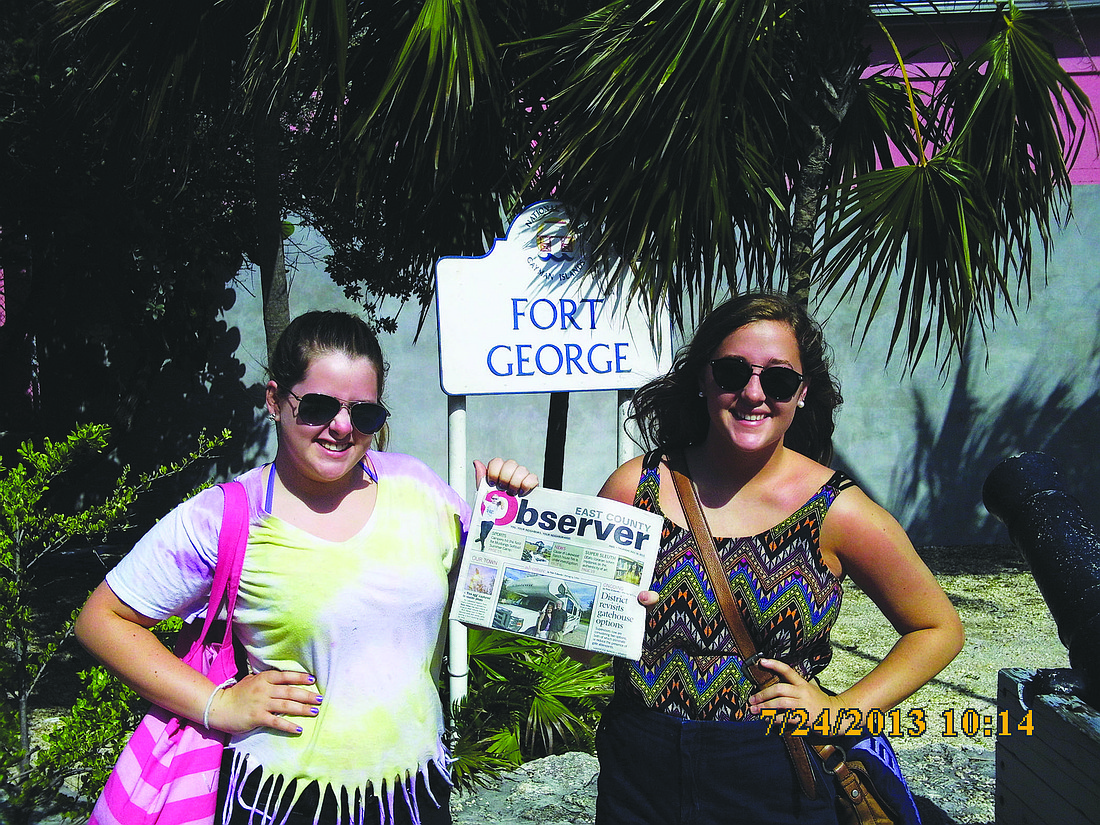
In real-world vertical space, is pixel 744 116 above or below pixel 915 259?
above

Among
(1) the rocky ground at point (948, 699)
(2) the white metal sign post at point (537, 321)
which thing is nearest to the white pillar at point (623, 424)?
(2) the white metal sign post at point (537, 321)

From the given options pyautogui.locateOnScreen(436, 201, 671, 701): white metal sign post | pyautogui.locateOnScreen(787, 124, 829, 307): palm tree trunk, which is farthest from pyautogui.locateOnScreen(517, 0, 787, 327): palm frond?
pyautogui.locateOnScreen(787, 124, 829, 307): palm tree trunk

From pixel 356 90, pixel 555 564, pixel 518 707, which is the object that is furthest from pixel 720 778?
pixel 356 90

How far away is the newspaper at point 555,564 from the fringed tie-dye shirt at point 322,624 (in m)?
0.19

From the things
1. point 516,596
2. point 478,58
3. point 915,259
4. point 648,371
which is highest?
point 478,58

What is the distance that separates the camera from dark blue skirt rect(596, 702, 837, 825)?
1827 mm

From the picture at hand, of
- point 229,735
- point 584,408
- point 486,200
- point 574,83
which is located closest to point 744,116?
point 574,83

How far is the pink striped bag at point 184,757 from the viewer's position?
1.72 m

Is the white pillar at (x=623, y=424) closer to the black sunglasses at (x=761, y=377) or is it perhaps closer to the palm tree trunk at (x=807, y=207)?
the palm tree trunk at (x=807, y=207)

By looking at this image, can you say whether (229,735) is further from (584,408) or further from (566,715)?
(584,408)

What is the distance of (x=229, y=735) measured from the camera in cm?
178

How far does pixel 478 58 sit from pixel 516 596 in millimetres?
2349

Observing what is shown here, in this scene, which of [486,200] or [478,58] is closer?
[478,58]

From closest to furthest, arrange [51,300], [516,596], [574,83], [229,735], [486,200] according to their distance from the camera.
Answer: [229,735]
[516,596]
[574,83]
[486,200]
[51,300]
